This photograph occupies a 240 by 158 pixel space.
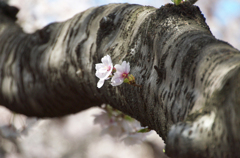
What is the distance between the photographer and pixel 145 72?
72cm

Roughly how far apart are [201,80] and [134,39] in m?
0.35

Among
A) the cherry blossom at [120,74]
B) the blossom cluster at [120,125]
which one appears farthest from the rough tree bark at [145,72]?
the blossom cluster at [120,125]

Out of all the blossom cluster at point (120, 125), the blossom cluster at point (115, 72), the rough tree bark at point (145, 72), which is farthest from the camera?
the blossom cluster at point (120, 125)

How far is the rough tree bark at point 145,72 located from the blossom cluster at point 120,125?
412 millimetres

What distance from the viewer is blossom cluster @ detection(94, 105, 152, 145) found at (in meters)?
1.67

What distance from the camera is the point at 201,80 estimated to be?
0.51 meters

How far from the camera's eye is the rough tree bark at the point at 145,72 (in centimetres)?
41

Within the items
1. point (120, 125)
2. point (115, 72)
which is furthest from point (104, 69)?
point (120, 125)

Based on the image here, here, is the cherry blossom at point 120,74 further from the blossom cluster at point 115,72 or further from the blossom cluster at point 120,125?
the blossom cluster at point 120,125

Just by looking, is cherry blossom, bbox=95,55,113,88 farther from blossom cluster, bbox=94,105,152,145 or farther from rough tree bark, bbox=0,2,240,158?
blossom cluster, bbox=94,105,152,145

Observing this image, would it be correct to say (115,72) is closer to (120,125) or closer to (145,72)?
(145,72)

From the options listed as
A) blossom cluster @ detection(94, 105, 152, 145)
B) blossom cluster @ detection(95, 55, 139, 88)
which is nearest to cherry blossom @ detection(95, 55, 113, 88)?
blossom cluster @ detection(95, 55, 139, 88)

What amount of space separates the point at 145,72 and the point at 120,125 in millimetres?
1090

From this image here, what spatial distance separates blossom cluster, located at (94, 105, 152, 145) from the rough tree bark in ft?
1.35
